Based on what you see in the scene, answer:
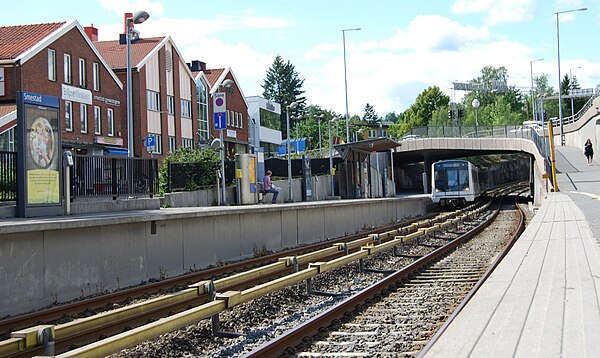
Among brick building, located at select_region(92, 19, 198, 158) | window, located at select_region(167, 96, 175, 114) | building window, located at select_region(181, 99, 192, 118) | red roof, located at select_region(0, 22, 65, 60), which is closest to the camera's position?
red roof, located at select_region(0, 22, 65, 60)

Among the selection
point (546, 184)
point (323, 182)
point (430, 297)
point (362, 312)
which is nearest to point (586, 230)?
point (430, 297)

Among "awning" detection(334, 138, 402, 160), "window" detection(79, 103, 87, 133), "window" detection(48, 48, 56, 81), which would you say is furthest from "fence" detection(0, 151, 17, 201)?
"window" detection(79, 103, 87, 133)

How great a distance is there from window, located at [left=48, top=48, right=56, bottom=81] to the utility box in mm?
16689

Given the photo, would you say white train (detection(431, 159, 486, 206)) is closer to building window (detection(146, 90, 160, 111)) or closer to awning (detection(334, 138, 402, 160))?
awning (detection(334, 138, 402, 160))

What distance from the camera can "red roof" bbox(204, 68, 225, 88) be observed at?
2625 inches

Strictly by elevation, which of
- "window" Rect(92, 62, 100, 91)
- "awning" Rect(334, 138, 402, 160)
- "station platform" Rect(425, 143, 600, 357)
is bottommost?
"station platform" Rect(425, 143, 600, 357)

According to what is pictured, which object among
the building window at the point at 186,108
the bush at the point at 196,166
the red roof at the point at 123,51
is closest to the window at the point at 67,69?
the red roof at the point at 123,51

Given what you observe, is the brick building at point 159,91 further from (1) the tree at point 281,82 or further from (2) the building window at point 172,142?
(1) the tree at point 281,82

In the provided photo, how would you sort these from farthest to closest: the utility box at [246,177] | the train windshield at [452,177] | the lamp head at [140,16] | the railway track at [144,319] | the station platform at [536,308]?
the train windshield at [452,177] < the utility box at [246,177] < the lamp head at [140,16] < the railway track at [144,319] < the station platform at [536,308]

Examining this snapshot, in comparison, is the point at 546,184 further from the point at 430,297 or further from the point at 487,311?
the point at 487,311

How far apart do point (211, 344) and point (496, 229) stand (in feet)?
68.0

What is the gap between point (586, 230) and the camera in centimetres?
1662

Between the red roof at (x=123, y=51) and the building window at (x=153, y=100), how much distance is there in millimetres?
2415

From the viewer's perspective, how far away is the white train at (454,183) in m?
43.4
